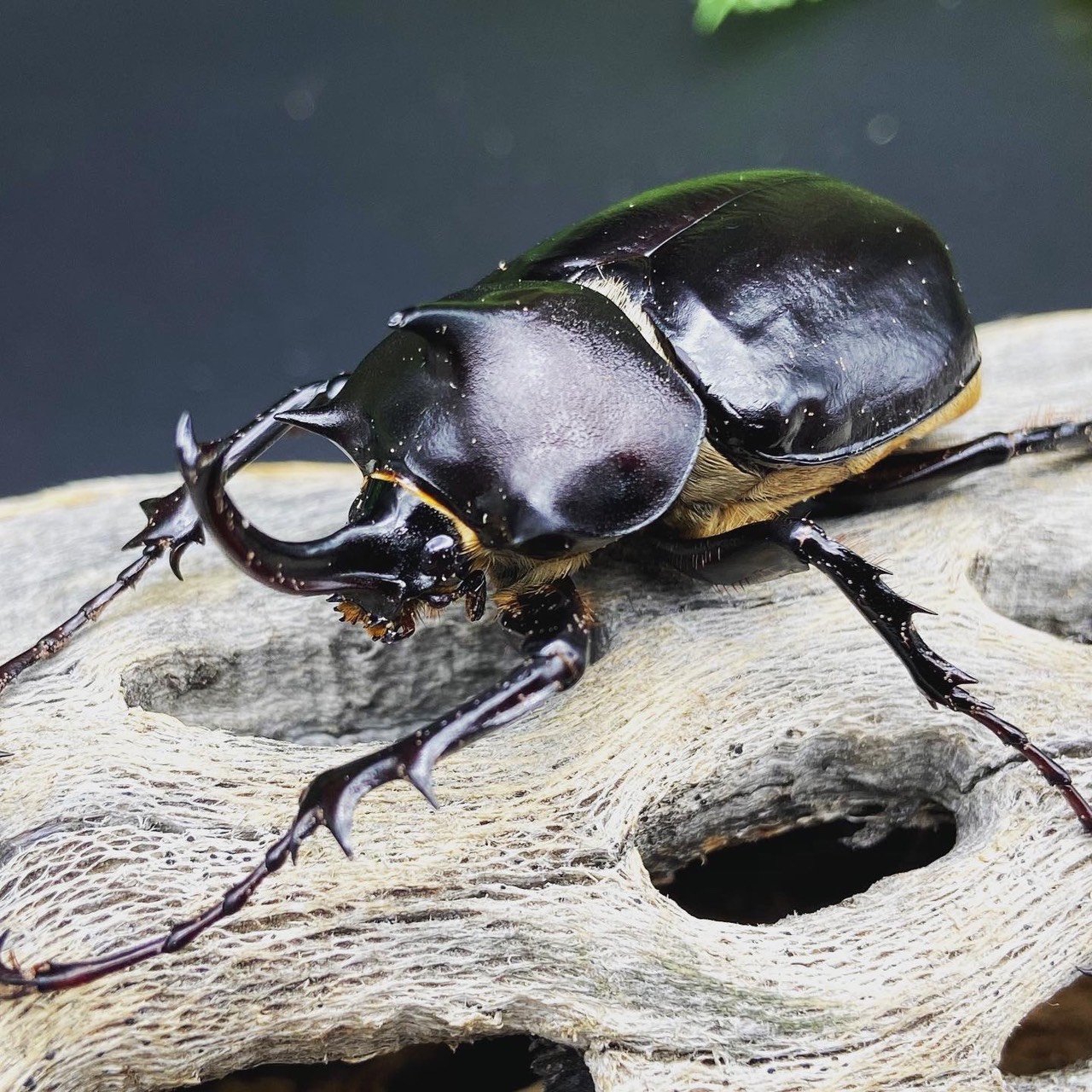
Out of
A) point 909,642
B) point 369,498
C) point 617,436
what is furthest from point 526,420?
point 909,642

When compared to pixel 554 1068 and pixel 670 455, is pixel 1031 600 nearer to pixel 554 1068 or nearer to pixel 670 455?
pixel 670 455

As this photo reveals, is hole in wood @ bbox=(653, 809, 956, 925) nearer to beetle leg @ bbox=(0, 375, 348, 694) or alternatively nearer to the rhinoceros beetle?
the rhinoceros beetle

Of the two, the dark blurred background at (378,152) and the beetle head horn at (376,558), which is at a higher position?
the dark blurred background at (378,152)

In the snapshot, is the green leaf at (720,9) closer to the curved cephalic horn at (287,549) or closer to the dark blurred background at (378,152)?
the dark blurred background at (378,152)

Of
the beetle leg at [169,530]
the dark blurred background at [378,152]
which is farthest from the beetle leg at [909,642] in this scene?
the dark blurred background at [378,152]

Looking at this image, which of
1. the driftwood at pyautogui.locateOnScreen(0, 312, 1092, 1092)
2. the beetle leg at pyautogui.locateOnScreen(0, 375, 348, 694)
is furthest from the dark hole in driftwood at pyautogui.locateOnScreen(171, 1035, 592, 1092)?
the beetle leg at pyautogui.locateOnScreen(0, 375, 348, 694)

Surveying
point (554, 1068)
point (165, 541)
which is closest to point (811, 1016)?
point (554, 1068)

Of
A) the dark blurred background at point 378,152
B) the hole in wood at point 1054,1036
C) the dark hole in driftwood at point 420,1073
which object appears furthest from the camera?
the dark blurred background at point 378,152

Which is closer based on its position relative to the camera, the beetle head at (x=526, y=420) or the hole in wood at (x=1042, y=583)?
the beetle head at (x=526, y=420)
